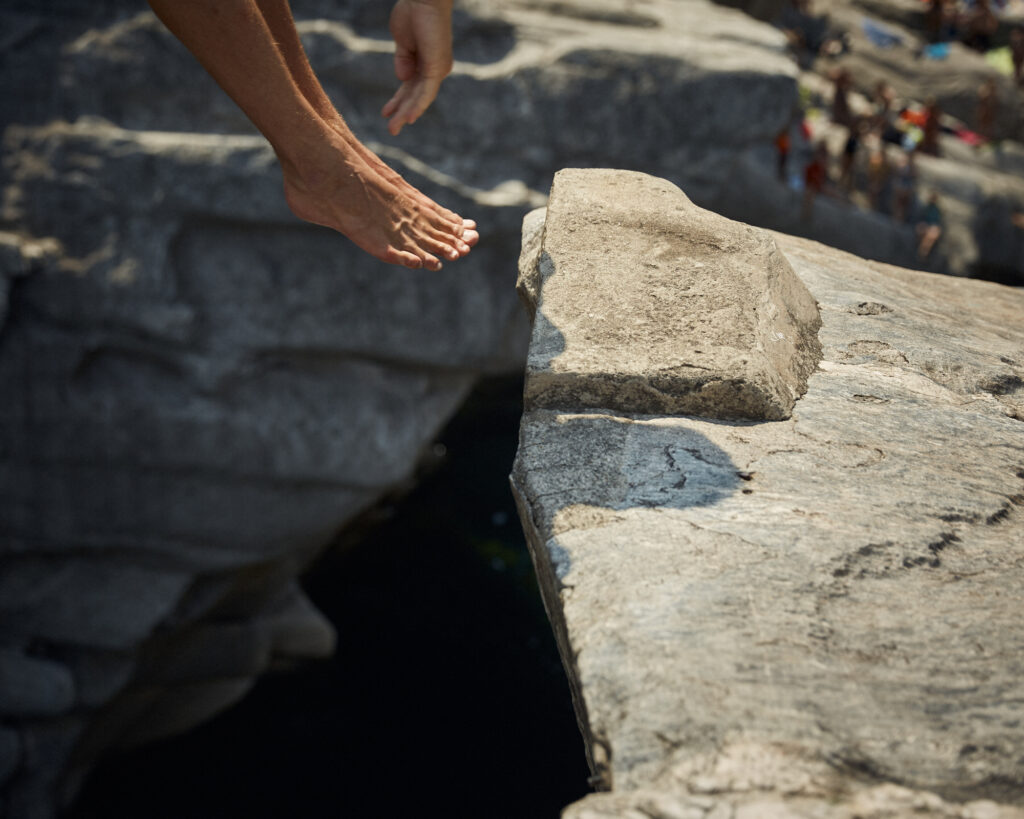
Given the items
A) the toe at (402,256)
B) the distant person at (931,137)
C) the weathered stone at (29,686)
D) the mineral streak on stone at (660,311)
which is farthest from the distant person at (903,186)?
the weathered stone at (29,686)

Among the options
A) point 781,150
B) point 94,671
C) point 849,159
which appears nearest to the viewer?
point 94,671

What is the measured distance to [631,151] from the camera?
6.63 m

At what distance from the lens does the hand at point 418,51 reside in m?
1.99

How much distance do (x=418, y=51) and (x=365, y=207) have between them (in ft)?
1.45

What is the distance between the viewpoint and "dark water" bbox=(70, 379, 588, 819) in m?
6.39

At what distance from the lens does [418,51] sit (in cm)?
206

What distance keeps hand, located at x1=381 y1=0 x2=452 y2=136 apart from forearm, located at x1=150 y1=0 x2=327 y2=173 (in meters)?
0.27

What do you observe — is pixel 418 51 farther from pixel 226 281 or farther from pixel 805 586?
pixel 226 281

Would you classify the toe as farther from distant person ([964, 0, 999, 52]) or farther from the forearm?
distant person ([964, 0, 999, 52])

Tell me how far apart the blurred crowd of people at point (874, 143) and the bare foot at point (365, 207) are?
574 cm

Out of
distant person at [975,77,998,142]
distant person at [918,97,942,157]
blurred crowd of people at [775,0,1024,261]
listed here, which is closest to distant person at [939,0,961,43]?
blurred crowd of people at [775,0,1024,261]

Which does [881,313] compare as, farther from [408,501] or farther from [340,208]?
[408,501]

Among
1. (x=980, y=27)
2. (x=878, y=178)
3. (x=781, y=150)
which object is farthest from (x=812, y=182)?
(x=980, y=27)

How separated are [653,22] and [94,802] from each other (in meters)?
6.98
